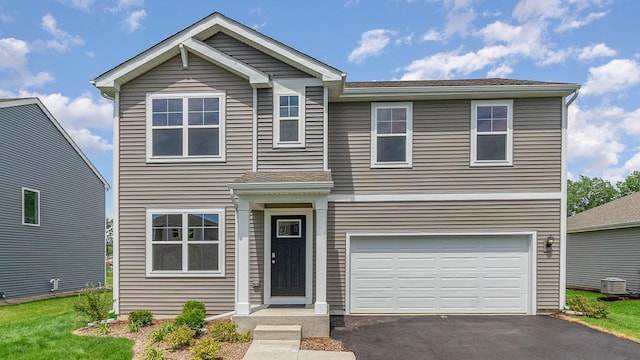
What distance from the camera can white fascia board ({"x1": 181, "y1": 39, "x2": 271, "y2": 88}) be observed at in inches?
344

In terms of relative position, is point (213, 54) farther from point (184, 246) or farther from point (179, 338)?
point (179, 338)

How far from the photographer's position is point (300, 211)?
9125 millimetres

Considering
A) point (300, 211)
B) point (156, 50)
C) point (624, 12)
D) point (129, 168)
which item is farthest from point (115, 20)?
point (624, 12)

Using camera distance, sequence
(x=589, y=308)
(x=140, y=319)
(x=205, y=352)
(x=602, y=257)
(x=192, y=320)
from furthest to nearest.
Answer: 1. (x=602, y=257)
2. (x=589, y=308)
3. (x=140, y=319)
4. (x=192, y=320)
5. (x=205, y=352)

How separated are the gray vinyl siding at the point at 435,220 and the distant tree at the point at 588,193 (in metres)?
45.9

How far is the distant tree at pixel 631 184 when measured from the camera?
41.4 meters

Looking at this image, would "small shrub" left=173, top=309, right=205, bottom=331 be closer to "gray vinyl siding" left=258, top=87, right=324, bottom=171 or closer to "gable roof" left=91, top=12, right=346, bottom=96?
"gray vinyl siding" left=258, top=87, right=324, bottom=171

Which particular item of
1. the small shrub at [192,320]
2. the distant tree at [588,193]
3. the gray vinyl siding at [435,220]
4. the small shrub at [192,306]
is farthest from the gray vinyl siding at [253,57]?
the distant tree at [588,193]

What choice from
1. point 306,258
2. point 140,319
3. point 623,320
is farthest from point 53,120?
point 623,320

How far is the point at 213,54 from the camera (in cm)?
884

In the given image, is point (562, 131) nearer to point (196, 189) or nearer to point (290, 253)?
point (290, 253)

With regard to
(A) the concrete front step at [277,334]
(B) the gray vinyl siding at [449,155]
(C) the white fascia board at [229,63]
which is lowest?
(A) the concrete front step at [277,334]

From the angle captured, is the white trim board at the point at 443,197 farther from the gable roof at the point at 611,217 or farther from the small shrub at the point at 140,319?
the gable roof at the point at 611,217

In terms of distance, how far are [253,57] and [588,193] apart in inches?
2079
